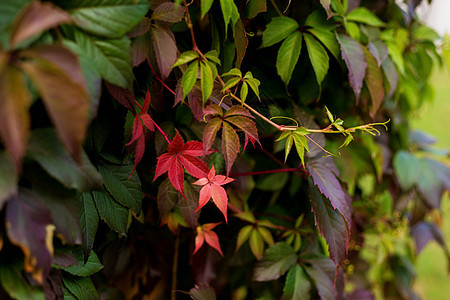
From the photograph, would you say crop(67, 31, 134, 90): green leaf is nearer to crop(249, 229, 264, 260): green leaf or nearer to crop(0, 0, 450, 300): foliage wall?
crop(0, 0, 450, 300): foliage wall

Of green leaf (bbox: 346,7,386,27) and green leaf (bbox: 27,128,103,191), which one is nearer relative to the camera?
green leaf (bbox: 27,128,103,191)

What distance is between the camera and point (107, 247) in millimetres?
1043

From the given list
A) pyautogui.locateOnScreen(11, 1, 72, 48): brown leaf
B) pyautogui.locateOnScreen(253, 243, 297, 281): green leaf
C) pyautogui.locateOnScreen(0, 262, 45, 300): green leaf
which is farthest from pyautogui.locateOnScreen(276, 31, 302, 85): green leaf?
pyautogui.locateOnScreen(0, 262, 45, 300): green leaf

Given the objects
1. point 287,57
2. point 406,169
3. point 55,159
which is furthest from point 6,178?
point 406,169

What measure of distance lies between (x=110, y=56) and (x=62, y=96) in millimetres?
183

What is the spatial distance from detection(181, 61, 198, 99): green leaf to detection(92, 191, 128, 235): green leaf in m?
0.29

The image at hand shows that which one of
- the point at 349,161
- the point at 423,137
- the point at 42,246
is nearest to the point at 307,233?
the point at 349,161

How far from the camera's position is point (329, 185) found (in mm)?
894

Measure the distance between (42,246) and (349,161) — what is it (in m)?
0.92

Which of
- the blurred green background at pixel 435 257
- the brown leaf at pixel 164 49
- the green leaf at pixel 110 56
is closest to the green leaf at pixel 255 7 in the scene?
the brown leaf at pixel 164 49

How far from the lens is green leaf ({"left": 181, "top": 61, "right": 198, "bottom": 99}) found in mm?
711

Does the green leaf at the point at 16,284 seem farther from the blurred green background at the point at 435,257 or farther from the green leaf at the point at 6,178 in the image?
the blurred green background at the point at 435,257

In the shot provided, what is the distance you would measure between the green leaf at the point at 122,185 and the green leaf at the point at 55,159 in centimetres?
22

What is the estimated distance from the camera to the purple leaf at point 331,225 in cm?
90
